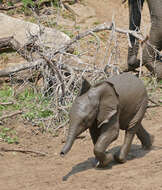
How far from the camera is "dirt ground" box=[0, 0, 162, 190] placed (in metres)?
4.79

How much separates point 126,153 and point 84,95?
96cm

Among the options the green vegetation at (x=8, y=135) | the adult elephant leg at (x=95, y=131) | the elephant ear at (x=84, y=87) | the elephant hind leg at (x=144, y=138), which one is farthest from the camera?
the green vegetation at (x=8, y=135)

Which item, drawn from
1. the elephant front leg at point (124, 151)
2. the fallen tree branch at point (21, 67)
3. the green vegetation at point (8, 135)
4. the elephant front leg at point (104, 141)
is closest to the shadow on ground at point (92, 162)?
the elephant front leg at point (124, 151)

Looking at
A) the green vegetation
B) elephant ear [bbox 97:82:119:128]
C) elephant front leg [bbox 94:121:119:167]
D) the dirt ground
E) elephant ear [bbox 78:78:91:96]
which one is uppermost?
elephant ear [bbox 78:78:91:96]

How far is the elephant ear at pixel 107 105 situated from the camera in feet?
16.6

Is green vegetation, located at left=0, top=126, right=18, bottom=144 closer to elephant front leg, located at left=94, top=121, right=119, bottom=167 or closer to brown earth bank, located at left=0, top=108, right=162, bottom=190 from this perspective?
brown earth bank, located at left=0, top=108, right=162, bottom=190

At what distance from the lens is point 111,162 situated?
5645 millimetres

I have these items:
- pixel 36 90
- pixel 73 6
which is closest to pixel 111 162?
pixel 36 90

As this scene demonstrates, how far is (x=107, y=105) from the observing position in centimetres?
508

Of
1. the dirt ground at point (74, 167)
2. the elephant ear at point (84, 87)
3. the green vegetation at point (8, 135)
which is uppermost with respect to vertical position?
the elephant ear at point (84, 87)

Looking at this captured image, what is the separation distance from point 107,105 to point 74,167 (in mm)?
915

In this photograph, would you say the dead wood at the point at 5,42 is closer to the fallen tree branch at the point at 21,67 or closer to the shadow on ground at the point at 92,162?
the fallen tree branch at the point at 21,67

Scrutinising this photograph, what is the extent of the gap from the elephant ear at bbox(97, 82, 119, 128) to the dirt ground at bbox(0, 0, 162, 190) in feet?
1.95

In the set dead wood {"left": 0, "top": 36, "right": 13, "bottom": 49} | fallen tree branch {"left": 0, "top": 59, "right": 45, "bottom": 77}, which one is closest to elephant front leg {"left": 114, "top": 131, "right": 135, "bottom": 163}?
fallen tree branch {"left": 0, "top": 59, "right": 45, "bottom": 77}
